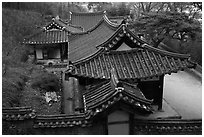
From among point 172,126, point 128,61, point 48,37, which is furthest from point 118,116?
point 48,37

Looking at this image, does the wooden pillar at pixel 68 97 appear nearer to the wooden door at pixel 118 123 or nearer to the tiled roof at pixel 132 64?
the tiled roof at pixel 132 64

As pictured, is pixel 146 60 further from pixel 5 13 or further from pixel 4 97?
pixel 5 13

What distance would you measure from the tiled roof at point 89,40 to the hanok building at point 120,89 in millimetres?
104

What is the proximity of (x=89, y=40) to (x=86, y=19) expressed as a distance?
14.7 metres

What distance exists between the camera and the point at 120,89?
309 inches

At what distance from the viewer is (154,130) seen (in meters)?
8.74

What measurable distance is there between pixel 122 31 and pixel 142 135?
4.17m

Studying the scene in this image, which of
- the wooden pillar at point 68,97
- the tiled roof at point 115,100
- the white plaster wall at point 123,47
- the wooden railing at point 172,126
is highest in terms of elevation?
the white plaster wall at point 123,47

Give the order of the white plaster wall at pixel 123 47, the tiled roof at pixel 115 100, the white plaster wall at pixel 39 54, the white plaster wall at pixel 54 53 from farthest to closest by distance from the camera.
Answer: the white plaster wall at pixel 54 53 → the white plaster wall at pixel 39 54 → the white plaster wall at pixel 123 47 → the tiled roof at pixel 115 100

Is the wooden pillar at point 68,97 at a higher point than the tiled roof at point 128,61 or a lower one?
lower

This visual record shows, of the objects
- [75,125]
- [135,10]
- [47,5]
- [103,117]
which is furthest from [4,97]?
[135,10]

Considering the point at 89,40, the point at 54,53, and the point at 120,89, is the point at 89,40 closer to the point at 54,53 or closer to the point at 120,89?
the point at 120,89

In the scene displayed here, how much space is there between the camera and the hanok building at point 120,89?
8.24 metres

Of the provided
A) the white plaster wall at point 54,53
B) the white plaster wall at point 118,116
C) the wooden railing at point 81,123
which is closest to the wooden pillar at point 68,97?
the wooden railing at point 81,123
